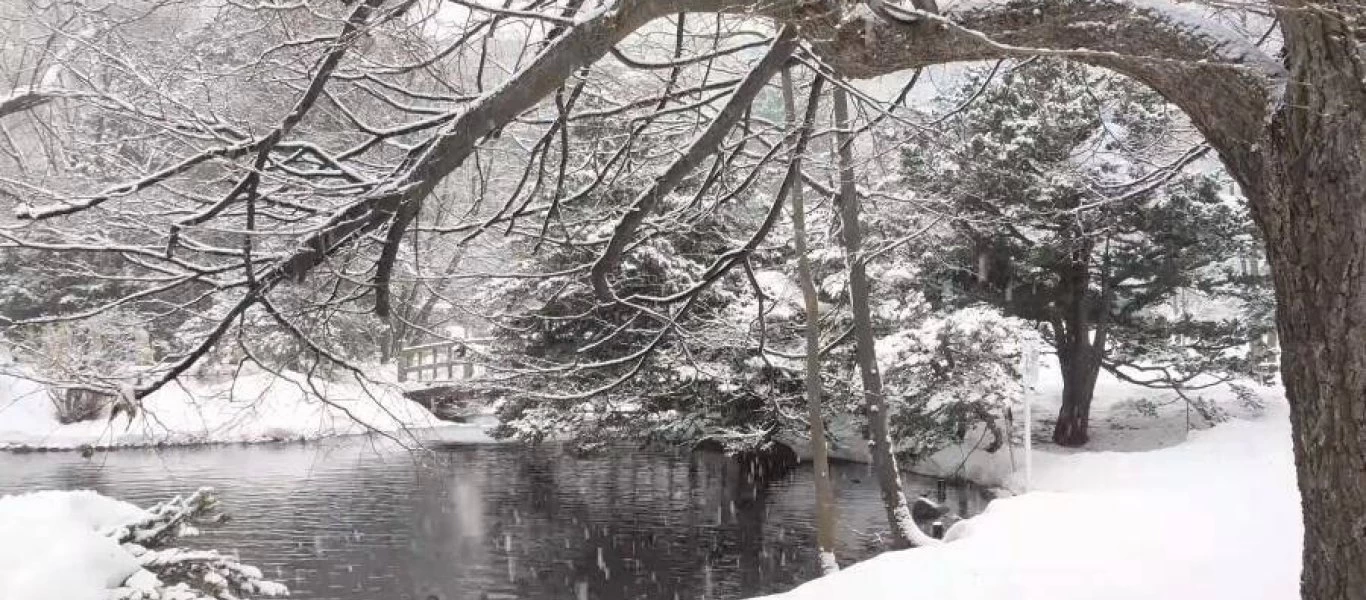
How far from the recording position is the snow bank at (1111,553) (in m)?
4.61

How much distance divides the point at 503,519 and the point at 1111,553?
895 centimetres

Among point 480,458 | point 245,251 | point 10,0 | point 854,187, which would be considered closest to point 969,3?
point 245,251

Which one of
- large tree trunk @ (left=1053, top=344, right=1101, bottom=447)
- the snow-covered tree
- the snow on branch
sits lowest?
the snow on branch

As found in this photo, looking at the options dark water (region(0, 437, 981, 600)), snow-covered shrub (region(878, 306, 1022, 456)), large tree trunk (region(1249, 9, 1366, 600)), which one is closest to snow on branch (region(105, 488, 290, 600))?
dark water (region(0, 437, 981, 600))

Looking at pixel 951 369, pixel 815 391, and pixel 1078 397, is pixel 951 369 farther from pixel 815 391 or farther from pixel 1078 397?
pixel 815 391

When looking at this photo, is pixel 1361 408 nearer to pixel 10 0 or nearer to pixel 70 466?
pixel 10 0

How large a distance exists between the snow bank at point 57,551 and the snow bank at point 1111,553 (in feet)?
12.4

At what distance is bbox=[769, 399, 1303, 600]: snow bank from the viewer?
4609mm

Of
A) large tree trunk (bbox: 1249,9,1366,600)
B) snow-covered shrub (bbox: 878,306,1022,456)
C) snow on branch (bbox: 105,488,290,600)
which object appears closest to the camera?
large tree trunk (bbox: 1249,9,1366,600)

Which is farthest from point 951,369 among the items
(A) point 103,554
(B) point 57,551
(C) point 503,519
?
(B) point 57,551

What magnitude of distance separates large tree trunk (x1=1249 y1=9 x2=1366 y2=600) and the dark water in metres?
6.18

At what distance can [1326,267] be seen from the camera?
2273 millimetres

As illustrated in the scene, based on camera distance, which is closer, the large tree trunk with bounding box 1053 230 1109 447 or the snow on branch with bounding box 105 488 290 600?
the snow on branch with bounding box 105 488 290 600

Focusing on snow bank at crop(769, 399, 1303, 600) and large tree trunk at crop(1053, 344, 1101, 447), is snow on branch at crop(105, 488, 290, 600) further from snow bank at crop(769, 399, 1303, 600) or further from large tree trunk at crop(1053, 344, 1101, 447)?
large tree trunk at crop(1053, 344, 1101, 447)
